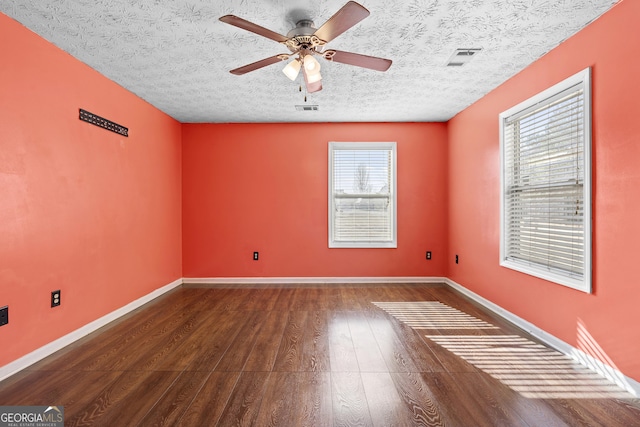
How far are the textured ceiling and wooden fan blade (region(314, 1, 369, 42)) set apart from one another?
0.95 feet

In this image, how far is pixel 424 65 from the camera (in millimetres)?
2885

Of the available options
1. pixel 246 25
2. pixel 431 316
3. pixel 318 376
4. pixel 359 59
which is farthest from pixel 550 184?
pixel 246 25

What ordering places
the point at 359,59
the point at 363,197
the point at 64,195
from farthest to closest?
the point at 363,197
the point at 64,195
the point at 359,59

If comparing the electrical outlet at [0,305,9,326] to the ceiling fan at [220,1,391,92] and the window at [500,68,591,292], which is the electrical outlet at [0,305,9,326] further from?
the window at [500,68,591,292]

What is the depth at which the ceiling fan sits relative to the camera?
5.71 feet

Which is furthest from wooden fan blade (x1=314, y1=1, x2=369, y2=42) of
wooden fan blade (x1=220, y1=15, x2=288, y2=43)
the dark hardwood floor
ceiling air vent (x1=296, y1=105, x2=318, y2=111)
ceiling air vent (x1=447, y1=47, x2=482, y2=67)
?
the dark hardwood floor

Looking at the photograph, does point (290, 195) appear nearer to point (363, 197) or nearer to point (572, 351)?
point (363, 197)

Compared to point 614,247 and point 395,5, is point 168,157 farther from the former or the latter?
point 614,247

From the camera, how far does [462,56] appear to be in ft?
8.86

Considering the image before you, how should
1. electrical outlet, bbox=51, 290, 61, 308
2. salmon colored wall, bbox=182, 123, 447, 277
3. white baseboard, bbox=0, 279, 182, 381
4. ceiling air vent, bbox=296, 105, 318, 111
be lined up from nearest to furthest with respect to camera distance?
white baseboard, bbox=0, 279, 182, 381, electrical outlet, bbox=51, 290, 61, 308, ceiling air vent, bbox=296, 105, 318, 111, salmon colored wall, bbox=182, 123, 447, 277

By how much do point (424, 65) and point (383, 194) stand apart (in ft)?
7.18

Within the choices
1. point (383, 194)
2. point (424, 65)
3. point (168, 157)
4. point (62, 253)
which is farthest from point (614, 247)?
point (168, 157)

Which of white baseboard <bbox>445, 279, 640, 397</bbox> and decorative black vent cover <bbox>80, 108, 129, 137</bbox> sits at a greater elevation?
decorative black vent cover <bbox>80, 108, 129, 137</bbox>

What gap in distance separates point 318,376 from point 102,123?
3.09 m
